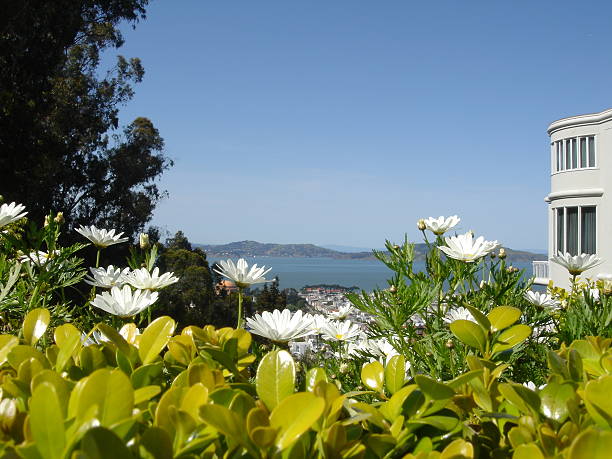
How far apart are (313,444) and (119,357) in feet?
0.85

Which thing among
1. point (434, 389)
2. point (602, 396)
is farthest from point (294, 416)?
point (602, 396)

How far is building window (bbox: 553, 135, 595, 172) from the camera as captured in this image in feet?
43.9

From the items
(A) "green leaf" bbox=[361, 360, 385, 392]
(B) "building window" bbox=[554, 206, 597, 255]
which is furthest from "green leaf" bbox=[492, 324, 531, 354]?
(B) "building window" bbox=[554, 206, 597, 255]

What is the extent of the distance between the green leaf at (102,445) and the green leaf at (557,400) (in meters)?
0.41

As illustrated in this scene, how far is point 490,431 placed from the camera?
1.92ft

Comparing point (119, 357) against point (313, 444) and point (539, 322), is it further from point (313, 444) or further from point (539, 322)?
A: point (539, 322)

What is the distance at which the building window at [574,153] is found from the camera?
13383 millimetres

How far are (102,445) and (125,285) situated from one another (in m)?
0.92

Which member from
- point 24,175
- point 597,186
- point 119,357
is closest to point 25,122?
point 24,175

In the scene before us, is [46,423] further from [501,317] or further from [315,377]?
[501,317]

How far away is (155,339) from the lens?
2.21ft

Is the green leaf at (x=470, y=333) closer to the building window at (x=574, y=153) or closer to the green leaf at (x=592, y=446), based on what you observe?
the green leaf at (x=592, y=446)

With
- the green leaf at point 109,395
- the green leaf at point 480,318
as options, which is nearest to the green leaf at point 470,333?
the green leaf at point 480,318

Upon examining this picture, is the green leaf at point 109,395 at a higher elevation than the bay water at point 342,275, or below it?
higher
